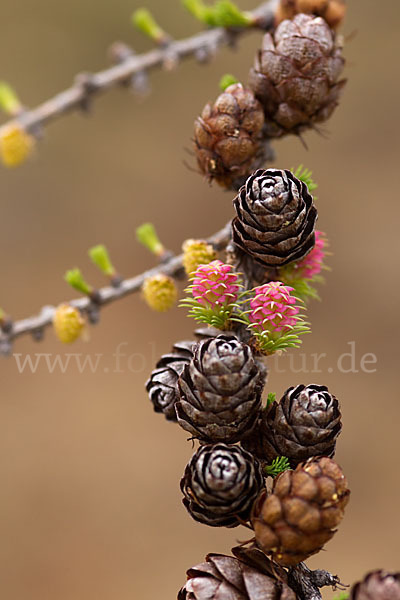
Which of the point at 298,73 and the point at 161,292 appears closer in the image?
the point at 298,73

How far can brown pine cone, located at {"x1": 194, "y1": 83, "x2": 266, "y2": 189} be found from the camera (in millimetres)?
532

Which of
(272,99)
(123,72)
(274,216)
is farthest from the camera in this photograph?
(123,72)

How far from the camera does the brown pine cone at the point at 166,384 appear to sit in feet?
1.71

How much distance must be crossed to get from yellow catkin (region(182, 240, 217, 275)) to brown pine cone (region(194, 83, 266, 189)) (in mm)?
75

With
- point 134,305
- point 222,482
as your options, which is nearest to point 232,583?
point 222,482

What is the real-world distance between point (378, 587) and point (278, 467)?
0.12 metres

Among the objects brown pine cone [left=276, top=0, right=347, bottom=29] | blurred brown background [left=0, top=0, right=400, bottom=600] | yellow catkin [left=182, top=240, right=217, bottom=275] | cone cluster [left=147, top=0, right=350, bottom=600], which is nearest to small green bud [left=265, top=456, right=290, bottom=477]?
Answer: cone cluster [left=147, top=0, right=350, bottom=600]

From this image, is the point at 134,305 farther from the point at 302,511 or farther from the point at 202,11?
the point at 302,511

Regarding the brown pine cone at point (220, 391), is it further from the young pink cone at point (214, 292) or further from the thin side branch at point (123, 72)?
the thin side branch at point (123, 72)

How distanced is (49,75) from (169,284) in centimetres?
173

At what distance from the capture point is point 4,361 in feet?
6.22

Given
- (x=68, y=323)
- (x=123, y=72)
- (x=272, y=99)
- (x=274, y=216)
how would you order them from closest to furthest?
1. (x=274, y=216)
2. (x=272, y=99)
3. (x=68, y=323)
4. (x=123, y=72)

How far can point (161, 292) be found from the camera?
652 millimetres

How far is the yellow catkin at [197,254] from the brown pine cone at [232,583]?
10.9 inches
